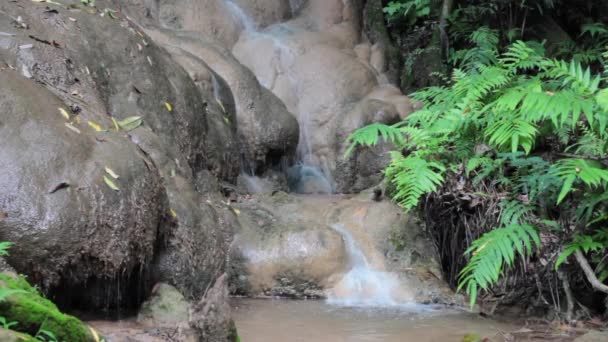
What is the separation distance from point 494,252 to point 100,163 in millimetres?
3052

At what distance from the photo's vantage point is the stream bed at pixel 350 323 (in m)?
4.90

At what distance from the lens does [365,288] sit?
628 centimetres

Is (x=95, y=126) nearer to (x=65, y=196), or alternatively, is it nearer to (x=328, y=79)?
(x=65, y=196)

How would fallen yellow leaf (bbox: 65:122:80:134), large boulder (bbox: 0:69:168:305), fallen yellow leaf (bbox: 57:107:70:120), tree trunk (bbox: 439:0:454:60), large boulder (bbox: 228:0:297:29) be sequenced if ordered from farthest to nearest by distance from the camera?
large boulder (bbox: 228:0:297:29), tree trunk (bbox: 439:0:454:60), fallen yellow leaf (bbox: 57:107:70:120), fallen yellow leaf (bbox: 65:122:80:134), large boulder (bbox: 0:69:168:305)

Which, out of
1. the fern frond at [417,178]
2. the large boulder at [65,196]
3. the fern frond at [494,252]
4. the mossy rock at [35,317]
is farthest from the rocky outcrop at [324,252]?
the mossy rock at [35,317]

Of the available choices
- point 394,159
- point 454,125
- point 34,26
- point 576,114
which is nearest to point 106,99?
point 34,26

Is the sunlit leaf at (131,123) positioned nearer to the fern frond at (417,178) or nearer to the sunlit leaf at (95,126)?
the sunlit leaf at (95,126)

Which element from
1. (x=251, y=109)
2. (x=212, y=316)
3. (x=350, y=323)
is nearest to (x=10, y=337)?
(x=212, y=316)

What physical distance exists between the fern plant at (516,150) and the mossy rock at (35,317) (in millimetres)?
2892

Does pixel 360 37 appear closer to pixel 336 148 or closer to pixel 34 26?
pixel 336 148

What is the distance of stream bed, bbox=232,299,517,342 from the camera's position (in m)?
4.90

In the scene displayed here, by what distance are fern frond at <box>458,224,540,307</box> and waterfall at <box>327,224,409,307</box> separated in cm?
137

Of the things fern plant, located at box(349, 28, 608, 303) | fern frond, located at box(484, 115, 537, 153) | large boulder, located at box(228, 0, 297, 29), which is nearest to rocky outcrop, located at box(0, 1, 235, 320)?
fern plant, located at box(349, 28, 608, 303)

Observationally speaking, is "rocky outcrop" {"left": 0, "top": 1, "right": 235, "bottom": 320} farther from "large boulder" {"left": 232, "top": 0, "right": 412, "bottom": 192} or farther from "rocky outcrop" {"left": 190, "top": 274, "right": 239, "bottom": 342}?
"large boulder" {"left": 232, "top": 0, "right": 412, "bottom": 192}
